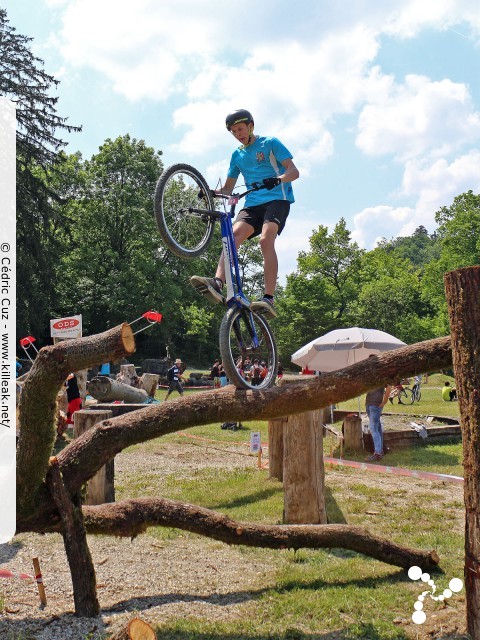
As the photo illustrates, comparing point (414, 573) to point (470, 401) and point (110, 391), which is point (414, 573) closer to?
point (470, 401)

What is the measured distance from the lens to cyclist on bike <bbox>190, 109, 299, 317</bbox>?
531 cm

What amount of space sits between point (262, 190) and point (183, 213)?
2.44ft

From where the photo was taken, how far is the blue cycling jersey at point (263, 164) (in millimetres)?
5445

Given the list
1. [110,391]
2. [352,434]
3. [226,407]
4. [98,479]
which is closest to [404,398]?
[110,391]

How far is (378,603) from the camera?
16.7 feet

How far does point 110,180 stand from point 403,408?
26847 mm

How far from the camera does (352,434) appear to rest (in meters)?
13.1

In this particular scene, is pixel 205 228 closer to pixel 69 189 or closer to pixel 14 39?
pixel 14 39

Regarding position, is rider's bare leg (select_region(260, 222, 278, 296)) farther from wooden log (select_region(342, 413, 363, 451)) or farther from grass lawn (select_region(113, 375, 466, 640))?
wooden log (select_region(342, 413, 363, 451))

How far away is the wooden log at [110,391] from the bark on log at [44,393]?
13.8 m

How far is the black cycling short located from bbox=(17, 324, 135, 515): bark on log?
187 centimetres

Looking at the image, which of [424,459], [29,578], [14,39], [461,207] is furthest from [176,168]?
[461,207]

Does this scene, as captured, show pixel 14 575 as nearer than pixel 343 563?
Yes

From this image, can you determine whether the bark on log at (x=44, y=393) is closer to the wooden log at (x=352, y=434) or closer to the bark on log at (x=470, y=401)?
the bark on log at (x=470, y=401)
